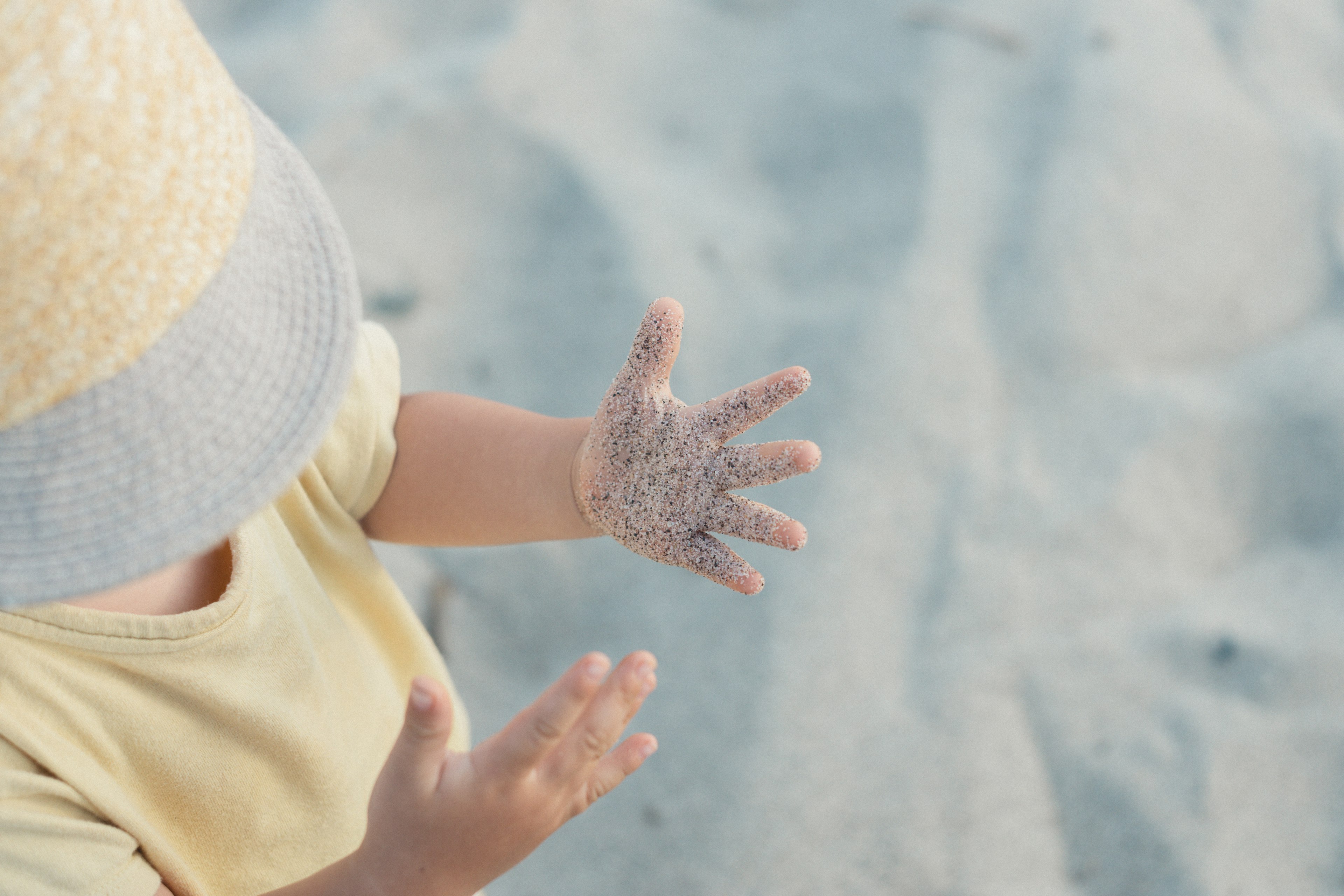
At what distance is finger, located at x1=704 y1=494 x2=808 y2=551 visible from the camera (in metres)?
0.83

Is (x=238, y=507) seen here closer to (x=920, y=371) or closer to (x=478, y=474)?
(x=478, y=474)

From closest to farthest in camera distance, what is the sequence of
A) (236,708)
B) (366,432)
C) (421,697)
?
1. (421,697)
2. (236,708)
3. (366,432)

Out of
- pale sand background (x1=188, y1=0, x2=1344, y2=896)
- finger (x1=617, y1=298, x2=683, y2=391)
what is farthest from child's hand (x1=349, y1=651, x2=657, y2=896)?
pale sand background (x1=188, y1=0, x2=1344, y2=896)

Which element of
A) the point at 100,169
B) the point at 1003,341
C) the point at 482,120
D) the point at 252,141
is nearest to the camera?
the point at 100,169

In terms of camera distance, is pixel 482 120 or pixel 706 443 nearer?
pixel 706 443

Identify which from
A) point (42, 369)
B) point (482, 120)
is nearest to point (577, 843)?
point (42, 369)

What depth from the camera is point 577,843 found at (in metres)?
1.27

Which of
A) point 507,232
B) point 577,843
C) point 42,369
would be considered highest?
point 42,369

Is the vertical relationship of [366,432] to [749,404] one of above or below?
below

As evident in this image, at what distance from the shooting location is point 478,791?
0.74 m

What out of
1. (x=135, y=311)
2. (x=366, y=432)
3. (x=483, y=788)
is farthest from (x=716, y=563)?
(x=135, y=311)

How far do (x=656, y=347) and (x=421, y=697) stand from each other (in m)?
0.35

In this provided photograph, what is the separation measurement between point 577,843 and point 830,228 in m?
1.11

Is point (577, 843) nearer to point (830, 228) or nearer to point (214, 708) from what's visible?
point (214, 708)
